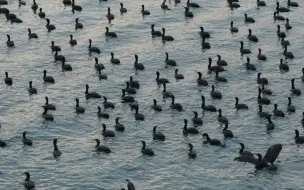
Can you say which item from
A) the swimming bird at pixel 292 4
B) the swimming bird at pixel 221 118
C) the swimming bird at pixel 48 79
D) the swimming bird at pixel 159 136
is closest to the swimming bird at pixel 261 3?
the swimming bird at pixel 292 4

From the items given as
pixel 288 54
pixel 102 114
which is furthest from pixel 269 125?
pixel 288 54

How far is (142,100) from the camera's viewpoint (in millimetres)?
97062

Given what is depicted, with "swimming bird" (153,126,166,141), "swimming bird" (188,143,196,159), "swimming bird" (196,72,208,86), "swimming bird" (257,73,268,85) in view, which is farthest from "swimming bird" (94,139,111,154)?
"swimming bird" (257,73,268,85)

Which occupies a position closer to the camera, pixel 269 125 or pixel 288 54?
pixel 269 125

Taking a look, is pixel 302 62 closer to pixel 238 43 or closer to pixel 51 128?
pixel 238 43

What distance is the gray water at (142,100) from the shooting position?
8250 cm

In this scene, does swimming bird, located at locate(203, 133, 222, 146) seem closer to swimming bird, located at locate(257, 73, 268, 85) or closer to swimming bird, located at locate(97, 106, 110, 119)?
swimming bird, located at locate(97, 106, 110, 119)

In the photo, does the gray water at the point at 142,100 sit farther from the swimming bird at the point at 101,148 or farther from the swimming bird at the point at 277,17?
the swimming bird at the point at 277,17

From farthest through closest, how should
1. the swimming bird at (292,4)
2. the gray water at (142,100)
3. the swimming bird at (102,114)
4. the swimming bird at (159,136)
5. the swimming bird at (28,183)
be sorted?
the swimming bird at (292,4) → the swimming bird at (102,114) → the swimming bird at (159,136) → the gray water at (142,100) → the swimming bird at (28,183)

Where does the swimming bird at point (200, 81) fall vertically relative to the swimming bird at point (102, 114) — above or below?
above

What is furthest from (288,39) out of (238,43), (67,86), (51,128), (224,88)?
(51,128)

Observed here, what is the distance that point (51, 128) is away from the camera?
91.8 meters

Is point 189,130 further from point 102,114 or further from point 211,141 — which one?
point 102,114

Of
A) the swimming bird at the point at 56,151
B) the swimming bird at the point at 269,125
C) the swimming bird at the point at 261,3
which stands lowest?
the swimming bird at the point at 56,151
